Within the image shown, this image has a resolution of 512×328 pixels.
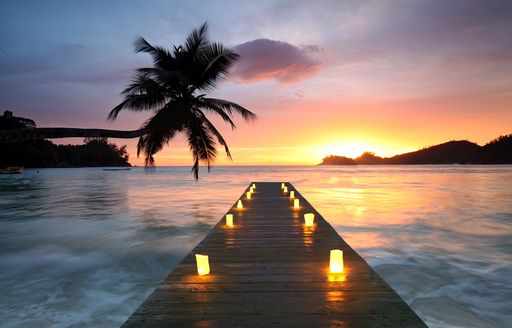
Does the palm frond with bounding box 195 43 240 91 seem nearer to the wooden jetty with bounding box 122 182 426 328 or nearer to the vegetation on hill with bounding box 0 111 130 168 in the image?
the wooden jetty with bounding box 122 182 426 328

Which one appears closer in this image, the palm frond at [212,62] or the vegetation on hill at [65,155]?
the palm frond at [212,62]

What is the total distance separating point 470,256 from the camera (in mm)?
9922

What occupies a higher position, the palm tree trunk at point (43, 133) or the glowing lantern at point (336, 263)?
the palm tree trunk at point (43, 133)

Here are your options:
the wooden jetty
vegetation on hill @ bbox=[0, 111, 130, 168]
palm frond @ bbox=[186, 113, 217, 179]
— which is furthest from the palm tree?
vegetation on hill @ bbox=[0, 111, 130, 168]

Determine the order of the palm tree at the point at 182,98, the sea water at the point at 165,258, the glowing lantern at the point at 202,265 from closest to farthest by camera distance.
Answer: the glowing lantern at the point at 202,265 → the sea water at the point at 165,258 → the palm tree at the point at 182,98

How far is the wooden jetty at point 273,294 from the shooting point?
11.8 ft

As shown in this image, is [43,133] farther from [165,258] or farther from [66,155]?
[66,155]

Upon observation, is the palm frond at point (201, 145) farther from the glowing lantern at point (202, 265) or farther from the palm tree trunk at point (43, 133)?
the glowing lantern at point (202, 265)

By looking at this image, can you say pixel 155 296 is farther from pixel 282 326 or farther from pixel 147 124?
pixel 147 124

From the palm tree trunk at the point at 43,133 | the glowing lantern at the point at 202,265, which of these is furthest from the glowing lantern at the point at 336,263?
the palm tree trunk at the point at 43,133

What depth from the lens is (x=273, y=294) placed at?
430 centimetres

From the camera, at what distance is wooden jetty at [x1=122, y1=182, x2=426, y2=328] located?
360cm

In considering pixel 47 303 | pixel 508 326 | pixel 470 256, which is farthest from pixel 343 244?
pixel 47 303

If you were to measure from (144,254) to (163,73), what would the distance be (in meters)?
6.34
